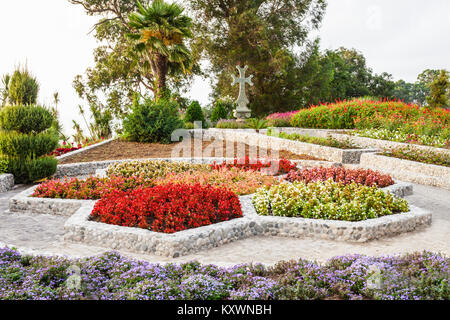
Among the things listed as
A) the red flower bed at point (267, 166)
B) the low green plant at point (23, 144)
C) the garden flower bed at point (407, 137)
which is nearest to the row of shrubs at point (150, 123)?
the low green plant at point (23, 144)

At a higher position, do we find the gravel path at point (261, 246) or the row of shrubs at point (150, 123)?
the row of shrubs at point (150, 123)

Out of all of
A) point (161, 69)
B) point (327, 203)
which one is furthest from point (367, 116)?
point (161, 69)

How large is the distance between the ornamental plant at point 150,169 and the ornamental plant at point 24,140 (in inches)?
76.5

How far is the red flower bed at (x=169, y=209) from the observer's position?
5.57 m

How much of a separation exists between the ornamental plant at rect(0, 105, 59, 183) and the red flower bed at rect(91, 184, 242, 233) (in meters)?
4.31

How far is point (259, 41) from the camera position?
90.3ft

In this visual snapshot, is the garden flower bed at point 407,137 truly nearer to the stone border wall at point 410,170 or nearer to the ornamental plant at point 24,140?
the stone border wall at point 410,170

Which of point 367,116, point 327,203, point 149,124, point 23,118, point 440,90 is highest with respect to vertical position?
point 440,90

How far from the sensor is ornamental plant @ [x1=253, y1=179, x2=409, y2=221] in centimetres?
607

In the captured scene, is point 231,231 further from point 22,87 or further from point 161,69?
point 161,69

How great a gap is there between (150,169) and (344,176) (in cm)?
439

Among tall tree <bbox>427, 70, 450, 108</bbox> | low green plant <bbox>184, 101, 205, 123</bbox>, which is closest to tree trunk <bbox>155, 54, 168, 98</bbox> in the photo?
low green plant <bbox>184, 101, 205, 123</bbox>

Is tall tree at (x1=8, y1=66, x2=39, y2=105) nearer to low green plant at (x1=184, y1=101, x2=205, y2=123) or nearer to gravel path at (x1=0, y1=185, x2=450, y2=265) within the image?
gravel path at (x1=0, y1=185, x2=450, y2=265)
